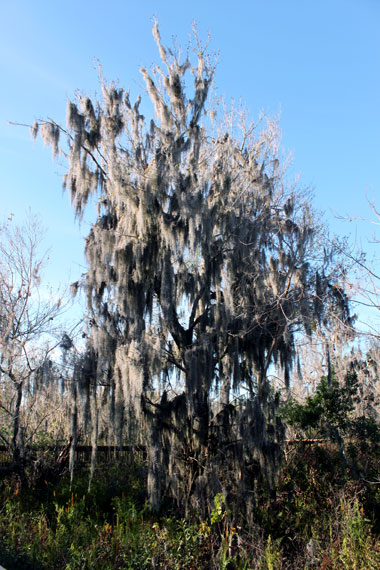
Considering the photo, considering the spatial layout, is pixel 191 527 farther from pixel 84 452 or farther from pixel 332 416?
pixel 332 416

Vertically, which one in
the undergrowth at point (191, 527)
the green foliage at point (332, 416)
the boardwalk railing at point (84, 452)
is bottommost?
the undergrowth at point (191, 527)

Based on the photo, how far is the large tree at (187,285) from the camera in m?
8.75

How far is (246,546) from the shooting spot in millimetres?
7262

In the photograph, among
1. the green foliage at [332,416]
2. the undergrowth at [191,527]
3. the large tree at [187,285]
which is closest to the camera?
the undergrowth at [191,527]

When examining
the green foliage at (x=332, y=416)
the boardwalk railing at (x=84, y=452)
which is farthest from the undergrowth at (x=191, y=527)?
the green foliage at (x=332, y=416)

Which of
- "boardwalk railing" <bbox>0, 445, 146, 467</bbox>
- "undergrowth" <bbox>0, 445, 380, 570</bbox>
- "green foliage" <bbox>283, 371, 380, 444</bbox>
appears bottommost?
"undergrowth" <bbox>0, 445, 380, 570</bbox>

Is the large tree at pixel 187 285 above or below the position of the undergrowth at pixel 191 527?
above

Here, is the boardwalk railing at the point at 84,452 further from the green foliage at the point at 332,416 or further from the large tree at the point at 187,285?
the green foliage at the point at 332,416

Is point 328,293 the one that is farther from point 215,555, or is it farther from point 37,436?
point 37,436

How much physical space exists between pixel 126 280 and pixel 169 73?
491cm

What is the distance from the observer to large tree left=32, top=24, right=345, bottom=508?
8.75 meters

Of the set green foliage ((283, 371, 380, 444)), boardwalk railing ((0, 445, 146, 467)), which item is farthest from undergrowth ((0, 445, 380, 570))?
green foliage ((283, 371, 380, 444))

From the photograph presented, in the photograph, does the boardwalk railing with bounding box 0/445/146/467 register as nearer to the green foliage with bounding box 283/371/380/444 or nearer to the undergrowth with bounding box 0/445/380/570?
the undergrowth with bounding box 0/445/380/570

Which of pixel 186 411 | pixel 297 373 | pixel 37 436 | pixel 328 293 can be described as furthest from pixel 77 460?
pixel 328 293
